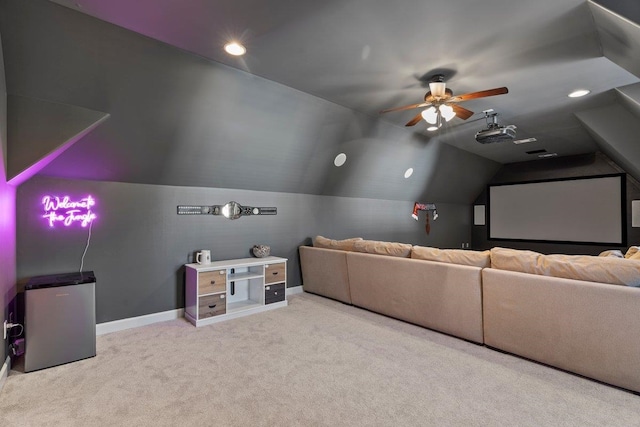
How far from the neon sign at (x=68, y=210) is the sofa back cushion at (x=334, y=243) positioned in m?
3.00

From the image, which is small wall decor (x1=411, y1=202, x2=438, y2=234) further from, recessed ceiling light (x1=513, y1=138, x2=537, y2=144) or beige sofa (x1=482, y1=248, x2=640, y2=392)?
beige sofa (x1=482, y1=248, x2=640, y2=392)

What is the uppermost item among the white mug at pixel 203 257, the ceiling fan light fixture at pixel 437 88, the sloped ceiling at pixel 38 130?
the ceiling fan light fixture at pixel 437 88

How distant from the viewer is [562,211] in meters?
7.74

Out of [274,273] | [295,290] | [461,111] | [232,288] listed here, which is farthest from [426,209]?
[232,288]

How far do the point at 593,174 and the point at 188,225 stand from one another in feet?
28.7

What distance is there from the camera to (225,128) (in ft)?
12.4

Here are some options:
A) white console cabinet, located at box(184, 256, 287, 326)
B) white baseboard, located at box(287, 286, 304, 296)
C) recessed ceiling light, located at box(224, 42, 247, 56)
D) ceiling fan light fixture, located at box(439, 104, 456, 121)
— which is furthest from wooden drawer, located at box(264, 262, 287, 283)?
ceiling fan light fixture, located at box(439, 104, 456, 121)

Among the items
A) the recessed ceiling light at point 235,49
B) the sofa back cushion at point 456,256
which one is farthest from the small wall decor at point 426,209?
the recessed ceiling light at point 235,49

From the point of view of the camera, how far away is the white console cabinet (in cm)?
371

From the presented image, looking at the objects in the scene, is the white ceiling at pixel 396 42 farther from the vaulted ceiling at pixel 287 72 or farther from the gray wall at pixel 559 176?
the gray wall at pixel 559 176

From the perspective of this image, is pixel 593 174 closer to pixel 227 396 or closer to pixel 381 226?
pixel 381 226

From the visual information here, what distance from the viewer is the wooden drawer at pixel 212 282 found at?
12.1ft

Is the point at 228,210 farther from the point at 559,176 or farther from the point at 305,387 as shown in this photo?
the point at 559,176

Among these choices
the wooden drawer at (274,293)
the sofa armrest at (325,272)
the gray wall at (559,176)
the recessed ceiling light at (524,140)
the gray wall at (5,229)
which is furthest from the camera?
the gray wall at (559,176)
